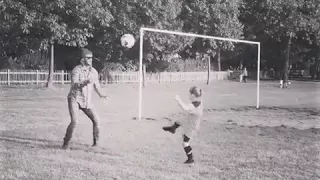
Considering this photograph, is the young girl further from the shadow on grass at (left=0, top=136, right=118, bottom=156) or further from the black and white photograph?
the shadow on grass at (left=0, top=136, right=118, bottom=156)

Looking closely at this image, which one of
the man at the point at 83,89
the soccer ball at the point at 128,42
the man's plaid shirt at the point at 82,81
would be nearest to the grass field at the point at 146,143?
the man at the point at 83,89

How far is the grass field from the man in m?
0.25

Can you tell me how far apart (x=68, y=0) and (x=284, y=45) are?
1558cm

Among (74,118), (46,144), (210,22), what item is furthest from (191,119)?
(210,22)

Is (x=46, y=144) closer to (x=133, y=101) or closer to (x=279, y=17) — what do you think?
(x=133, y=101)

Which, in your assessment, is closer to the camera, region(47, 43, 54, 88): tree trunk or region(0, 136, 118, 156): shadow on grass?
region(0, 136, 118, 156): shadow on grass

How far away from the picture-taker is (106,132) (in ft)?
20.7

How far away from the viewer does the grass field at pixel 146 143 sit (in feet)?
14.2

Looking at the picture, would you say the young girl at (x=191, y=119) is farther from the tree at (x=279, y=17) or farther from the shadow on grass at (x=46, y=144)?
the tree at (x=279, y=17)

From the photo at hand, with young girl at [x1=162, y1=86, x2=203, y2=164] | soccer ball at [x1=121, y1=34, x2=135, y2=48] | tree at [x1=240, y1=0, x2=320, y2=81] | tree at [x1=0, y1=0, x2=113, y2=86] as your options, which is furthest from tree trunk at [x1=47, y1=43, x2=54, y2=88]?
tree at [x1=240, y1=0, x2=320, y2=81]

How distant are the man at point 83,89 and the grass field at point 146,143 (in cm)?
25

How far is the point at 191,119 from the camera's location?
4.58m

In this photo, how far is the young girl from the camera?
432 centimetres

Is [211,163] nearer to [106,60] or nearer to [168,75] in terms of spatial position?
[168,75]
